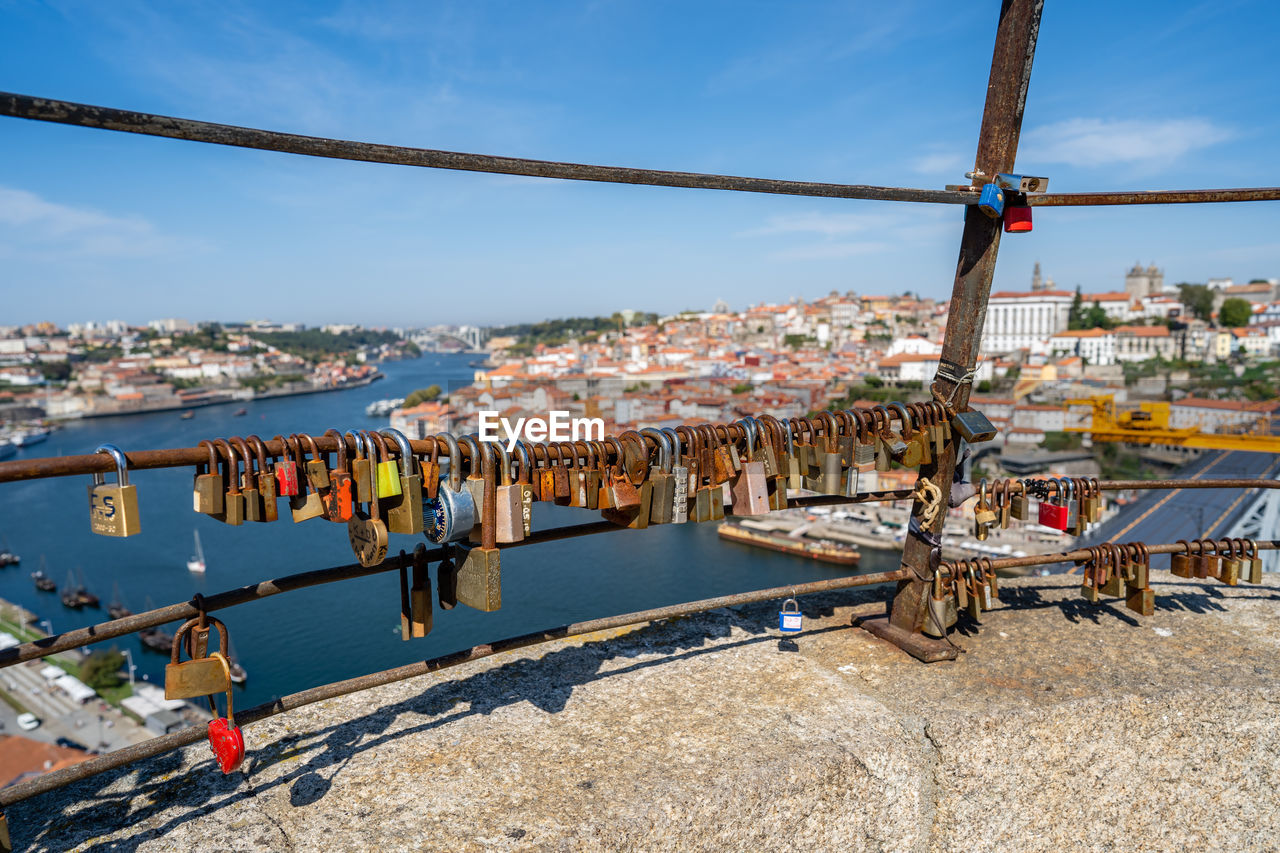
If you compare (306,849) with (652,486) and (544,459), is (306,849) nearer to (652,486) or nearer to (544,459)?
(544,459)

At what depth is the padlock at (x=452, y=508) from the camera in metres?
1.45

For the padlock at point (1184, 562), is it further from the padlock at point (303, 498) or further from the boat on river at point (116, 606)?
the boat on river at point (116, 606)

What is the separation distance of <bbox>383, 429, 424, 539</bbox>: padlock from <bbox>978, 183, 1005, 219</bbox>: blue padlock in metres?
1.53

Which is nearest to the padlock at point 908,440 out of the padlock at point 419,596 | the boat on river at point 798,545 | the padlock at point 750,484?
the padlock at point 750,484

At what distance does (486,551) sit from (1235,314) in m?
91.1

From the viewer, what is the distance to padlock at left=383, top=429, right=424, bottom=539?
1396mm

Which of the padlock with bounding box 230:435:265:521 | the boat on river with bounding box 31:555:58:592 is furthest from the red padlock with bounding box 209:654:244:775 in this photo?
the boat on river with bounding box 31:555:58:592

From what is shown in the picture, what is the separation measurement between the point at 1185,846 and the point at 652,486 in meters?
1.68

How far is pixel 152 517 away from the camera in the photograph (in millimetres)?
36344

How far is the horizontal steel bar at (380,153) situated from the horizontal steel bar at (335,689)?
0.87 metres

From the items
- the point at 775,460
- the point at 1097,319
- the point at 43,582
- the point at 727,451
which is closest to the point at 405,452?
the point at 727,451

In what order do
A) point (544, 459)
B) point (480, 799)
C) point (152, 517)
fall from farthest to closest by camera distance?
point (152, 517) < point (544, 459) < point (480, 799)

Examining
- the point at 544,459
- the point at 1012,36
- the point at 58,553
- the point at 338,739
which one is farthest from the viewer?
the point at 58,553

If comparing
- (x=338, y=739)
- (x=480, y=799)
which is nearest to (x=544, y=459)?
(x=480, y=799)
